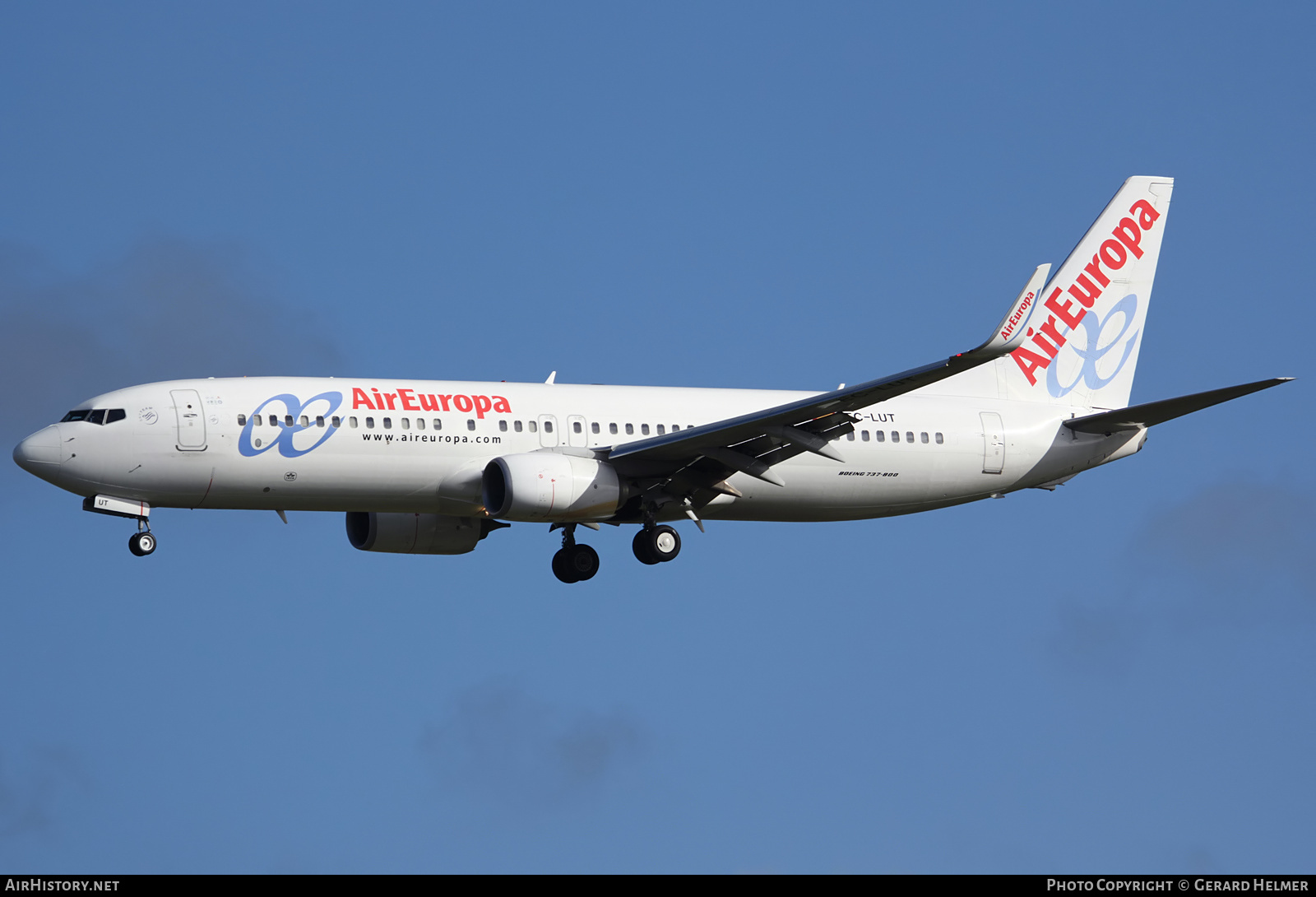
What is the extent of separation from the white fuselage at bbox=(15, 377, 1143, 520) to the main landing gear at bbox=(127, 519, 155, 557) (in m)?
0.68

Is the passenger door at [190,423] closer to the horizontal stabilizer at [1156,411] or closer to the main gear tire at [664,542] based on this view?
the main gear tire at [664,542]

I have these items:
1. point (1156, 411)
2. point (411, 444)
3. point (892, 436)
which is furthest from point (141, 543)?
point (1156, 411)

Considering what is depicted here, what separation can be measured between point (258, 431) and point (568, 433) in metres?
7.23

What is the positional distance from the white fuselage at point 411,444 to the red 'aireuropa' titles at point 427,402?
37 mm

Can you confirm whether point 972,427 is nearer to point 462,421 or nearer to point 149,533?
point 462,421

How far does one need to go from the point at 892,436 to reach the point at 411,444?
12.5m

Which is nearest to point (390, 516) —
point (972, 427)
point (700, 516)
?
point (700, 516)

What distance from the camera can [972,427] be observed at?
48312 millimetres

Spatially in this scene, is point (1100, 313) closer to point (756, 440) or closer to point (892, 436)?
point (892, 436)

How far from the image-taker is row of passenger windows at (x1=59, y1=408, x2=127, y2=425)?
41188 millimetres

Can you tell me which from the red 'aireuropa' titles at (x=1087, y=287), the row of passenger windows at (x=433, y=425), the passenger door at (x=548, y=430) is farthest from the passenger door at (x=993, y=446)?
the passenger door at (x=548, y=430)

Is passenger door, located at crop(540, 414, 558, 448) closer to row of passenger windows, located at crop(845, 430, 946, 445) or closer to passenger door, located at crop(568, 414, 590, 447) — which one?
passenger door, located at crop(568, 414, 590, 447)
